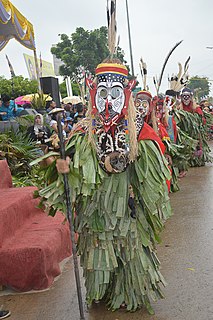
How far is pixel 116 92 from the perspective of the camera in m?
3.29

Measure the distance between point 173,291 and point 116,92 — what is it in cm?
175

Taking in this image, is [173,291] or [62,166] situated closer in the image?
[62,166]

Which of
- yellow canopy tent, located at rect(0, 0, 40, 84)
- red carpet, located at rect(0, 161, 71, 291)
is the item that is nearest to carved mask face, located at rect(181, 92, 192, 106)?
yellow canopy tent, located at rect(0, 0, 40, 84)

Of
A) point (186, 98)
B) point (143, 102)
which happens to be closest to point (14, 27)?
point (186, 98)

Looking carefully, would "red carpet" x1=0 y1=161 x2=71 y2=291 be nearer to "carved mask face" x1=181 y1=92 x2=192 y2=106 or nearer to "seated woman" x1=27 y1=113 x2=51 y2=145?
"seated woman" x1=27 y1=113 x2=51 y2=145

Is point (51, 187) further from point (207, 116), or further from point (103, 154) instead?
point (207, 116)

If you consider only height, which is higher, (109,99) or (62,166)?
(109,99)

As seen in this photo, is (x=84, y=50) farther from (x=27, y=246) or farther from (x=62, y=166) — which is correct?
(x=62, y=166)

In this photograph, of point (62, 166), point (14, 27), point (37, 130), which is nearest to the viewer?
point (62, 166)

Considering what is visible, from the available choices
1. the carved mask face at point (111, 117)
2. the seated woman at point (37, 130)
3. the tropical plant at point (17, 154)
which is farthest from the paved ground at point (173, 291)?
the seated woman at point (37, 130)

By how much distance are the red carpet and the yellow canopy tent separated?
467 centimetres

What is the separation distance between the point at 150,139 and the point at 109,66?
65 centimetres

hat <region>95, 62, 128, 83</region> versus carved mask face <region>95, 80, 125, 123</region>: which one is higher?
hat <region>95, 62, 128, 83</region>

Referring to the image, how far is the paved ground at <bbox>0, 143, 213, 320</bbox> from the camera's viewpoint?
11.1 feet
